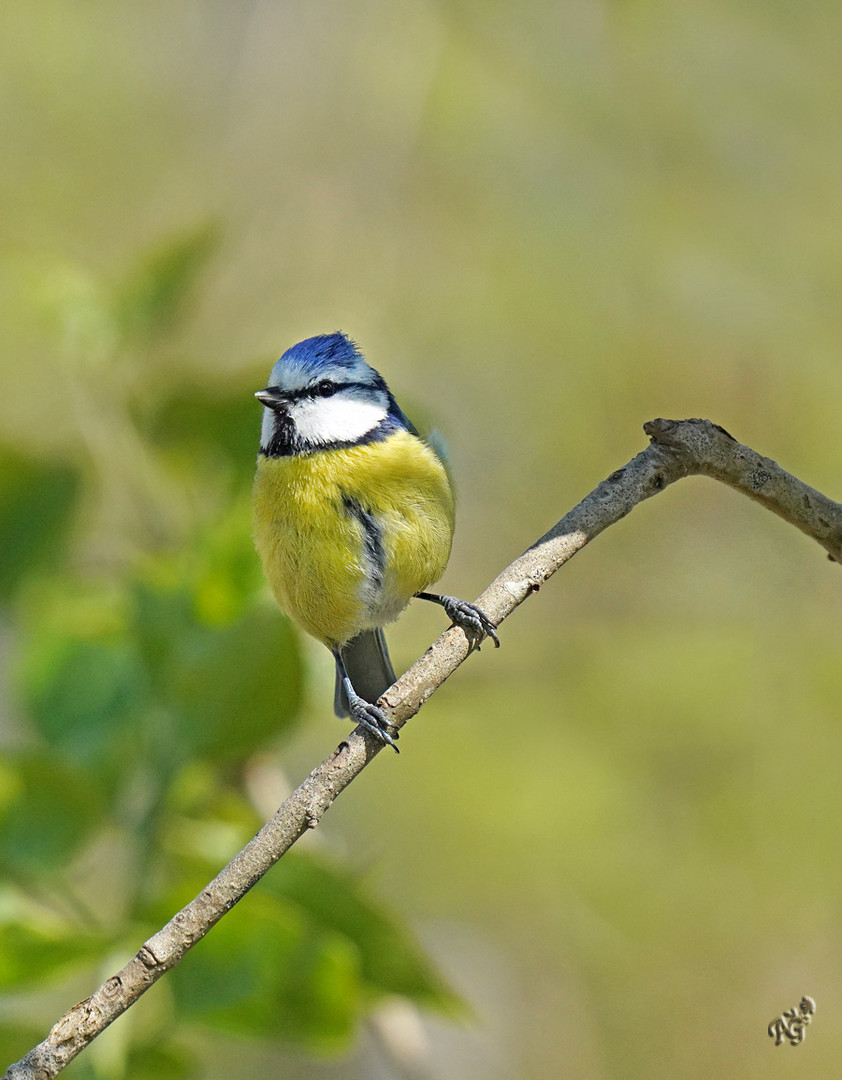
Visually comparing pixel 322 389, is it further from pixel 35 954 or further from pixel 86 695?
pixel 35 954

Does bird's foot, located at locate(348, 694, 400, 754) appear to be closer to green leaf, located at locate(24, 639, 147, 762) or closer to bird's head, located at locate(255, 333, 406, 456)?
green leaf, located at locate(24, 639, 147, 762)

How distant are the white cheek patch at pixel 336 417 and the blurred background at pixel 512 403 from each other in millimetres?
79

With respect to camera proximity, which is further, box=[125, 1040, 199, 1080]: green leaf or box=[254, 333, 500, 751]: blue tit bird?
box=[254, 333, 500, 751]: blue tit bird

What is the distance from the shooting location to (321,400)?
1.71m

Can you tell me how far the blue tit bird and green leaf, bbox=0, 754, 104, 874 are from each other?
38 centimetres

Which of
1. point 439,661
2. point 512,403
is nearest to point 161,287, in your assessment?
point 439,661

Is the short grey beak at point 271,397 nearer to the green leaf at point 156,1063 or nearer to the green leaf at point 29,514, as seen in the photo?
the green leaf at point 29,514

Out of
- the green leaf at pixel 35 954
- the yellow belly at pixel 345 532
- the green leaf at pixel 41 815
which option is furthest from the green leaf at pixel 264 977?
the yellow belly at pixel 345 532

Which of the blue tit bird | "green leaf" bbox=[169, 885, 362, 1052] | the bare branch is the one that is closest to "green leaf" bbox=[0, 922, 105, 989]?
"green leaf" bbox=[169, 885, 362, 1052]

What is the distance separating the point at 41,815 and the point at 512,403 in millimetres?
1895

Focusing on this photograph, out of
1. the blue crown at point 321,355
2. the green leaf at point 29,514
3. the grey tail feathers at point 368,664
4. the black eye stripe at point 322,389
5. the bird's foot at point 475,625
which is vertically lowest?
the bird's foot at point 475,625

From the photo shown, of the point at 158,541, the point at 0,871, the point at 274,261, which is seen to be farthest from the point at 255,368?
the point at 274,261

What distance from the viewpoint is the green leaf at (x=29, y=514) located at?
165 centimetres

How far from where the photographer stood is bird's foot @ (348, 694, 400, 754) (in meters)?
1.09
